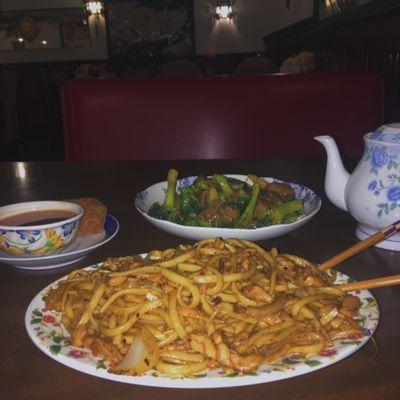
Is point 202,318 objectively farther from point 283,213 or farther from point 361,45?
point 361,45

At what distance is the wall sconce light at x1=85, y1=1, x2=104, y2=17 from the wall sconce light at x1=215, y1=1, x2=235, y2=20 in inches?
101

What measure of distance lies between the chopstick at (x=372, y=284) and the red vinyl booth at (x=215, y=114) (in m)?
1.81

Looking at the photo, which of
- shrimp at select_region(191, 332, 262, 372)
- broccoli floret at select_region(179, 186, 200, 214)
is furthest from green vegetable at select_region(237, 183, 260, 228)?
shrimp at select_region(191, 332, 262, 372)

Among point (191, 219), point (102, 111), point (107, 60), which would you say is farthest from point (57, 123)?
point (191, 219)

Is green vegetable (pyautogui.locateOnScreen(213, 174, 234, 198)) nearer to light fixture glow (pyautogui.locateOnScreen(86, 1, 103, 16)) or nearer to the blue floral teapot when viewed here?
the blue floral teapot

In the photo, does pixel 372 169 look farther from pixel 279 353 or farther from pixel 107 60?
pixel 107 60

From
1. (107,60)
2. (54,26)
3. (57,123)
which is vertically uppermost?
(54,26)

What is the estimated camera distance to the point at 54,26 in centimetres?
1161

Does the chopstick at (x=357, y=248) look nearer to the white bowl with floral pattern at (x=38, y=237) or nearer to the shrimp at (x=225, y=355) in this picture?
the shrimp at (x=225, y=355)

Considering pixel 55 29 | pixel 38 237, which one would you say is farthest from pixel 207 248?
pixel 55 29

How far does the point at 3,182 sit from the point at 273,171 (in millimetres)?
1059

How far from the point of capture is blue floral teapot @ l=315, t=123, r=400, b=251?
3.95 ft

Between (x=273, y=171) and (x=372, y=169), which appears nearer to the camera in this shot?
(x=372, y=169)

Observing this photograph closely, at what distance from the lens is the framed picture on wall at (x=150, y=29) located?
11.1 metres
